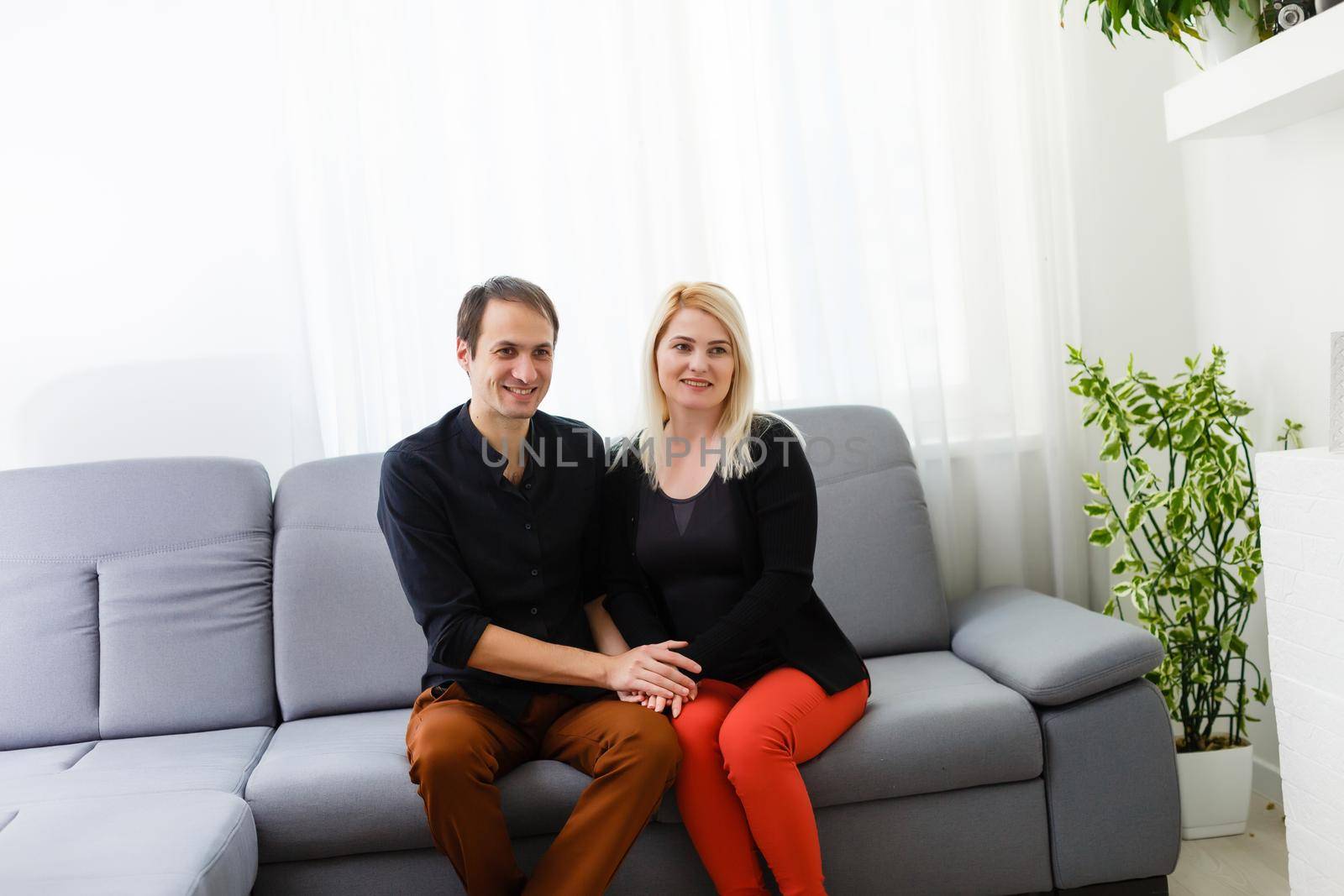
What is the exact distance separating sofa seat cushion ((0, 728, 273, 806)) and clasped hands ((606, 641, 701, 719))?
687 millimetres

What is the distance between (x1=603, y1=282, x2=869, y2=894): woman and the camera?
1.79 m

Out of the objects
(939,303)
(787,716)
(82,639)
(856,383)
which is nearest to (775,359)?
(856,383)

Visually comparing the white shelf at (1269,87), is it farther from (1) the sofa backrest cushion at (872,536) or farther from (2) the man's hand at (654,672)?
(2) the man's hand at (654,672)

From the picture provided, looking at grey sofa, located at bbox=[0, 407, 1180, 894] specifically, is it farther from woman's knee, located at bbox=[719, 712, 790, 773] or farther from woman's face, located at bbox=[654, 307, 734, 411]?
woman's face, located at bbox=[654, 307, 734, 411]

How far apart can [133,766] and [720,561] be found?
1175 millimetres

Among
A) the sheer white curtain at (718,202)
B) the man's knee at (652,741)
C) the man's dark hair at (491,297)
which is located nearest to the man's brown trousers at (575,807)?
the man's knee at (652,741)

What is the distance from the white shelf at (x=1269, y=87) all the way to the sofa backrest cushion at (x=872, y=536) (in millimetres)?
922

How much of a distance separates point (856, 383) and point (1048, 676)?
1.00m

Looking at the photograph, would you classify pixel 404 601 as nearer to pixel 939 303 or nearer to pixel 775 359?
pixel 775 359

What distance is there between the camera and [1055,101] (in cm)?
267

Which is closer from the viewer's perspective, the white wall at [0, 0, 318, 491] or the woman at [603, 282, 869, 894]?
the woman at [603, 282, 869, 894]

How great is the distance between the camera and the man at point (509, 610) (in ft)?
5.59

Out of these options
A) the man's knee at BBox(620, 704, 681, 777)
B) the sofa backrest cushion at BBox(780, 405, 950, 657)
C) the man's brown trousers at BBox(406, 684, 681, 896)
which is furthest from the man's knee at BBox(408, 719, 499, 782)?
the sofa backrest cushion at BBox(780, 405, 950, 657)

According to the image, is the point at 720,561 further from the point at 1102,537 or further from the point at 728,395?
the point at 1102,537
